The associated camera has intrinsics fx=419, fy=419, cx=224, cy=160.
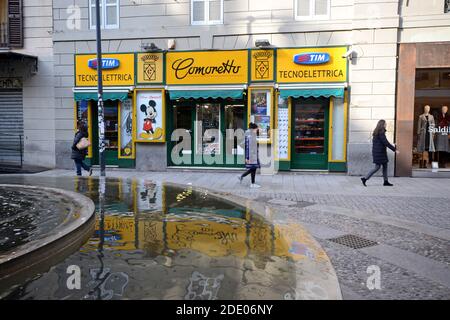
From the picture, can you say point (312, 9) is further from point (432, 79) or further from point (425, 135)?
point (425, 135)

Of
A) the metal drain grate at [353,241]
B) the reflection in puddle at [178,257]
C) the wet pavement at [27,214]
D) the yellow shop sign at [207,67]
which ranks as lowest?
the metal drain grate at [353,241]

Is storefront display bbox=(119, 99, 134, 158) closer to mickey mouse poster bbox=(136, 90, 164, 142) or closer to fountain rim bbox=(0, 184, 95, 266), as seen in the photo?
mickey mouse poster bbox=(136, 90, 164, 142)

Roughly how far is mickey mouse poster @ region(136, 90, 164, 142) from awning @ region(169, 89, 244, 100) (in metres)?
0.62

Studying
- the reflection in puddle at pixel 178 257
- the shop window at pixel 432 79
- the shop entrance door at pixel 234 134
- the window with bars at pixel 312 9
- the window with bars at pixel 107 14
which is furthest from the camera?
the window with bars at pixel 107 14

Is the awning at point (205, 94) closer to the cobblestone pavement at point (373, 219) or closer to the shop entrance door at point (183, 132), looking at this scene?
the shop entrance door at point (183, 132)

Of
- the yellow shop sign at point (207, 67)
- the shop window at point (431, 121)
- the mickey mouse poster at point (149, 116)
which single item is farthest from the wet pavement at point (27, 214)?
the shop window at point (431, 121)

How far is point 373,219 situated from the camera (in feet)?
24.1

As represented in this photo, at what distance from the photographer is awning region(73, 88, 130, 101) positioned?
47.0 ft

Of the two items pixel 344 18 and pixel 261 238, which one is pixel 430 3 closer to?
pixel 344 18

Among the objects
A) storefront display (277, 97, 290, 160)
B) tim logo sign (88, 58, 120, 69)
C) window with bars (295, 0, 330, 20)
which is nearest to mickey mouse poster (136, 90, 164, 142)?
tim logo sign (88, 58, 120, 69)

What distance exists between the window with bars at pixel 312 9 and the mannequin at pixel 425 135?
14.2ft

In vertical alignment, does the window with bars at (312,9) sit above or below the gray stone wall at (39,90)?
above

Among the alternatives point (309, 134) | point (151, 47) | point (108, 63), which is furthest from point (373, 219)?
point (108, 63)

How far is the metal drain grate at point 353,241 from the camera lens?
586 centimetres
